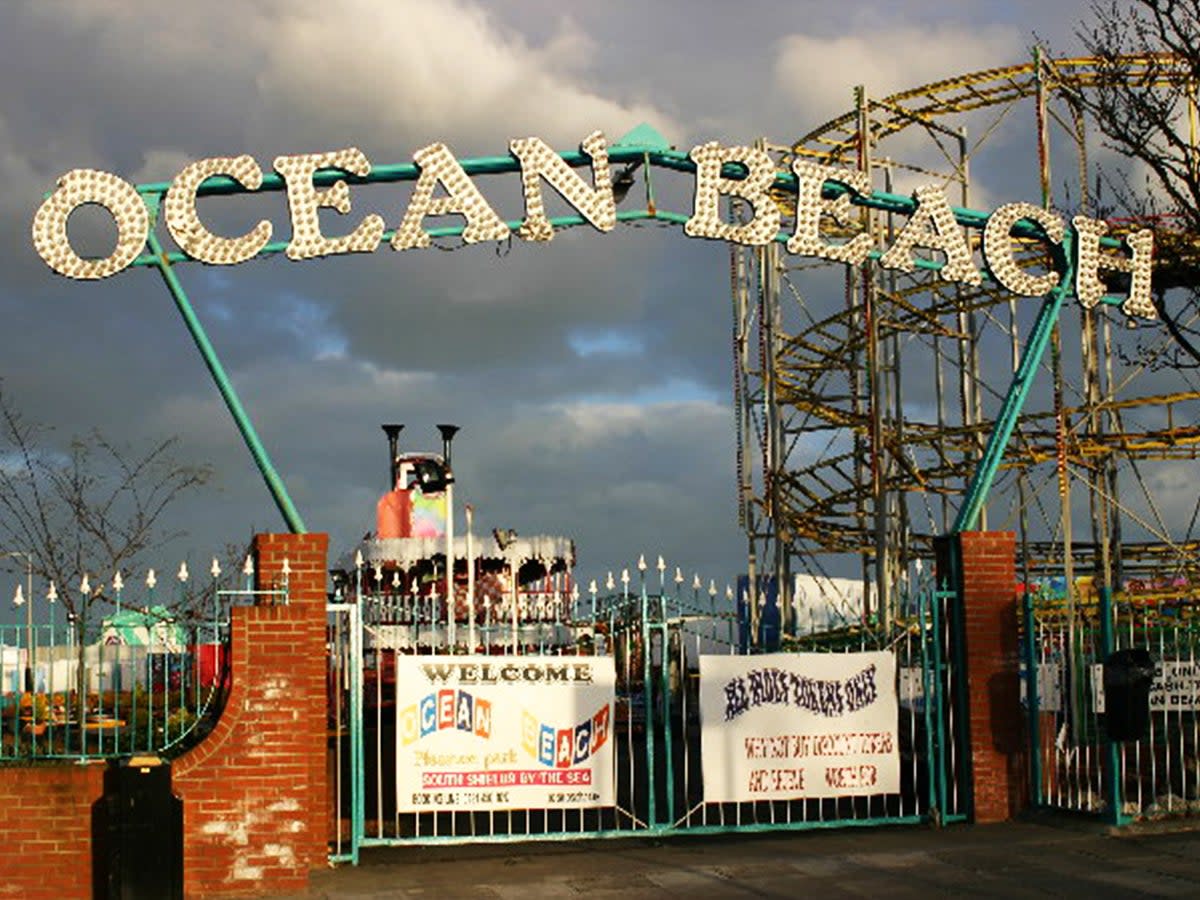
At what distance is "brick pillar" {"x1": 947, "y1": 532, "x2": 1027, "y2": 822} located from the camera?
15281 mm

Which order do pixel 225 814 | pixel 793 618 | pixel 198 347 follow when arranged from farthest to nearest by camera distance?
pixel 793 618 → pixel 198 347 → pixel 225 814

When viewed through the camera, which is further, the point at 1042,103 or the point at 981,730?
the point at 1042,103

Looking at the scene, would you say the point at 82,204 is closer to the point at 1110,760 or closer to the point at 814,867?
the point at 814,867

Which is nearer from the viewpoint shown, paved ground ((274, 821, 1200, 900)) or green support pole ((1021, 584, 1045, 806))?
paved ground ((274, 821, 1200, 900))

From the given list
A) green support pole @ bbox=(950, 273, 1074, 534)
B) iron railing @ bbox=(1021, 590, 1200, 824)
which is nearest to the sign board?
iron railing @ bbox=(1021, 590, 1200, 824)

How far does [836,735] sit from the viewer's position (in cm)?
1512

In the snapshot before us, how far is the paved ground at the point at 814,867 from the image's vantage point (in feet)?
A: 39.8

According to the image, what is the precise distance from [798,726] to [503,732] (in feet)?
9.92

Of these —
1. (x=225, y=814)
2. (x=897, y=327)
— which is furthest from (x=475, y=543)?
(x=225, y=814)

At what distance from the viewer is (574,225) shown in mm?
14633

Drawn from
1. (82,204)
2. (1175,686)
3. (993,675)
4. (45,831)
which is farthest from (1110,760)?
(82,204)

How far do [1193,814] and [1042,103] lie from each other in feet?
53.6

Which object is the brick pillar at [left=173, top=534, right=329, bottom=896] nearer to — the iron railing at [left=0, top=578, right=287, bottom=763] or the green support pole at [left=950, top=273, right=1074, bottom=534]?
the iron railing at [left=0, top=578, right=287, bottom=763]

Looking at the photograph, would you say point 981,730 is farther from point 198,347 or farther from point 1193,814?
point 198,347
